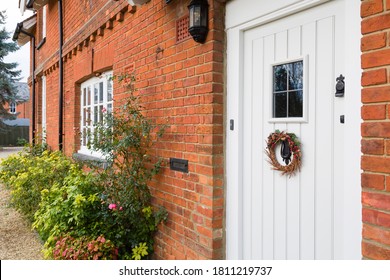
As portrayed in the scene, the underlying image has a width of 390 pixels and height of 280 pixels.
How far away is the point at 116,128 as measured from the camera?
12.1ft

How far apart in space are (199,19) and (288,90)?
1.00 m

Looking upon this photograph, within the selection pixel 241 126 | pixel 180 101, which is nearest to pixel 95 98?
pixel 180 101

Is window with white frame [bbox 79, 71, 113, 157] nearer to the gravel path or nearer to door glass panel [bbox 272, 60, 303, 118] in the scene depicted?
the gravel path

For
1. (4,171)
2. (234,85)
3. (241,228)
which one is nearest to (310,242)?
(241,228)

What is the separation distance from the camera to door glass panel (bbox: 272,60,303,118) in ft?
7.77

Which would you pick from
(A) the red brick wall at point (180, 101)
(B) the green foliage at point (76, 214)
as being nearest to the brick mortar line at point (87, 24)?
(A) the red brick wall at point (180, 101)

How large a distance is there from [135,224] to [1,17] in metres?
26.9

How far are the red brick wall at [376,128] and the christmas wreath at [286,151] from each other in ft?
1.78

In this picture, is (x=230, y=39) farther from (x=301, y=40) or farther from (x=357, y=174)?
(x=357, y=174)

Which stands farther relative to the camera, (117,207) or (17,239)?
(17,239)

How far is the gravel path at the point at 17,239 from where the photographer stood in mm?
4164

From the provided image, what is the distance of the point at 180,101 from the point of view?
3.22 m

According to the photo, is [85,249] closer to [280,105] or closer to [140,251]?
[140,251]

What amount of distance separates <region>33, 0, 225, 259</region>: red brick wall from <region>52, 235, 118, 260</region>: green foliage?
53 centimetres
